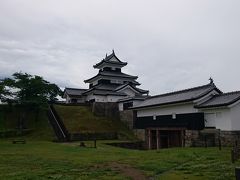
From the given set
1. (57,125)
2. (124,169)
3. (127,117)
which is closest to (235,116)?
(124,169)

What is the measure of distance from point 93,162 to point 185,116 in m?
14.4

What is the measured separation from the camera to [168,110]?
30.3 m

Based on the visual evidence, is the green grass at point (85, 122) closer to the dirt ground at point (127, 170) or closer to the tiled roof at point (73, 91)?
the tiled roof at point (73, 91)

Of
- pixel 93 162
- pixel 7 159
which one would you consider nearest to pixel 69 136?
pixel 7 159

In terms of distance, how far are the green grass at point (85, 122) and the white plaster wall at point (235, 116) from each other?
55.5 feet

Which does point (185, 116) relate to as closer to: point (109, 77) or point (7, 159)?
point (7, 159)

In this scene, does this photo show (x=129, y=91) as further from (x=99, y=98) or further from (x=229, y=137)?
(x=229, y=137)

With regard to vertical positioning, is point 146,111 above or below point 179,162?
above

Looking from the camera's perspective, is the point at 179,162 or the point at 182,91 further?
the point at 182,91

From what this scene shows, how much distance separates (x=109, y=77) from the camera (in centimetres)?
5297

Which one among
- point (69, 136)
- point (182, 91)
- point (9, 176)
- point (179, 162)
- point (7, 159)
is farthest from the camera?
point (69, 136)

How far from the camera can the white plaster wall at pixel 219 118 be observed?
2280cm

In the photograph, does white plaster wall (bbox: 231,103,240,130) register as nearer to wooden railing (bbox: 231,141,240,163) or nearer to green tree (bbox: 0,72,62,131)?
wooden railing (bbox: 231,141,240,163)

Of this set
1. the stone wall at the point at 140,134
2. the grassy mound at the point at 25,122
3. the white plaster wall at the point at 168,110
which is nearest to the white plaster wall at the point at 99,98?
the grassy mound at the point at 25,122
